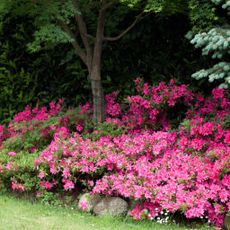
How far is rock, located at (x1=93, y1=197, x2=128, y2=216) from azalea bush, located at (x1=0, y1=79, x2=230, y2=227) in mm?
106

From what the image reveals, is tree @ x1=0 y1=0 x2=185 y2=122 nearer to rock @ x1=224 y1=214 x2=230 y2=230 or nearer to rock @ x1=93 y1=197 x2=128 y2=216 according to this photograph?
rock @ x1=93 y1=197 x2=128 y2=216

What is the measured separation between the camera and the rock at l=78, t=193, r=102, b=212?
231 inches

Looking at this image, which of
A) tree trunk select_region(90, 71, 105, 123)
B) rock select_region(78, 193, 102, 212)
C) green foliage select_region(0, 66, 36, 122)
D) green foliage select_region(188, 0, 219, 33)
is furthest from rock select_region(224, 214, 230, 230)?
green foliage select_region(0, 66, 36, 122)

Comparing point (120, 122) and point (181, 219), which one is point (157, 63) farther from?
point (181, 219)

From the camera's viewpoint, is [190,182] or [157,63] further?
[157,63]

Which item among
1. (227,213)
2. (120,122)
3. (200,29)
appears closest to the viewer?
(227,213)

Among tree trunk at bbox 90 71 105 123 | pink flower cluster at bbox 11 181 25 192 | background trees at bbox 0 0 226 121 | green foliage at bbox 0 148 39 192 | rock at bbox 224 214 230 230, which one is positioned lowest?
rock at bbox 224 214 230 230

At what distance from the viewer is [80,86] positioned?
9281 mm

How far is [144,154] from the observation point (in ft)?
20.8

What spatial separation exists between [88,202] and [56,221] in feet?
2.08

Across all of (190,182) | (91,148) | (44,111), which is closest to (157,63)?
(44,111)

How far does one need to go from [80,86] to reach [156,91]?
7.23ft

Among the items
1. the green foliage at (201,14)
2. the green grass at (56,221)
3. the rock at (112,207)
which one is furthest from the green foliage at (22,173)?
the green foliage at (201,14)

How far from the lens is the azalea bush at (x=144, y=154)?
5496mm
